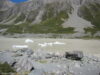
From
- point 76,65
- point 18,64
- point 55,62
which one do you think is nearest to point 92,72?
point 76,65

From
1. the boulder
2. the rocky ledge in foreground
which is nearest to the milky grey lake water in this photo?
the boulder

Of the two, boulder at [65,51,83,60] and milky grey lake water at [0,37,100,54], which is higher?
boulder at [65,51,83,60]

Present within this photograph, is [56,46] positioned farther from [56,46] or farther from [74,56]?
[74,56]

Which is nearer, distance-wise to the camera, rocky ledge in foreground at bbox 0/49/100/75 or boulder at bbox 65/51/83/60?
rocky ledge in foreground at bbox 0/49/100/75

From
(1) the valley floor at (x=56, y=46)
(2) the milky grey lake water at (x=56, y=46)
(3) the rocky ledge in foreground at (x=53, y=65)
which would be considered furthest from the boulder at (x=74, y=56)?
(2) the milky grey lake water at (x=56, y=46)

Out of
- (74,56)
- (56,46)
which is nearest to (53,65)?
(74,56)

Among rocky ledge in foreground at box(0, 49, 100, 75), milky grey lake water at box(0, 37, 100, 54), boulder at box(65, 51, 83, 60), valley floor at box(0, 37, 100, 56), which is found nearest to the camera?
rocky ledge in foreground at box(0, 49, 100, 75)

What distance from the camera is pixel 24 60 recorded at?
2564 centimetres

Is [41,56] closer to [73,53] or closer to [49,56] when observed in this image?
[49,56]

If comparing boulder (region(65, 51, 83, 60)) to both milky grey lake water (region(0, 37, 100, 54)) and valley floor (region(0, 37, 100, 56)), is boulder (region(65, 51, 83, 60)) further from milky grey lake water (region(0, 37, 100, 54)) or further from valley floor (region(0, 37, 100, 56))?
milky grey lake water (region(0, 37, 100, 54))

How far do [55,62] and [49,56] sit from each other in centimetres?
421

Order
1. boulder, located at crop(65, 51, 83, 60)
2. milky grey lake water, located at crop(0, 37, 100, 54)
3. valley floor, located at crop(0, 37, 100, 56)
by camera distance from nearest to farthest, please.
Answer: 1. boulder, located at crop(65, 51, 83, 60)
2. valley floor, located at crop(0, 37, 100, 56)
3. milky grey lake water, located at crop(0, 37, 100, 54)

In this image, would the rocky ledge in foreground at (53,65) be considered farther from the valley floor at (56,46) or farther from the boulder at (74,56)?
the valley floor at (56,46)

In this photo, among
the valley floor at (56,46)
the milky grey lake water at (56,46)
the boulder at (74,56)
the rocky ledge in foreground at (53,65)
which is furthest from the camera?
the milky grey lake water at (56,46)
